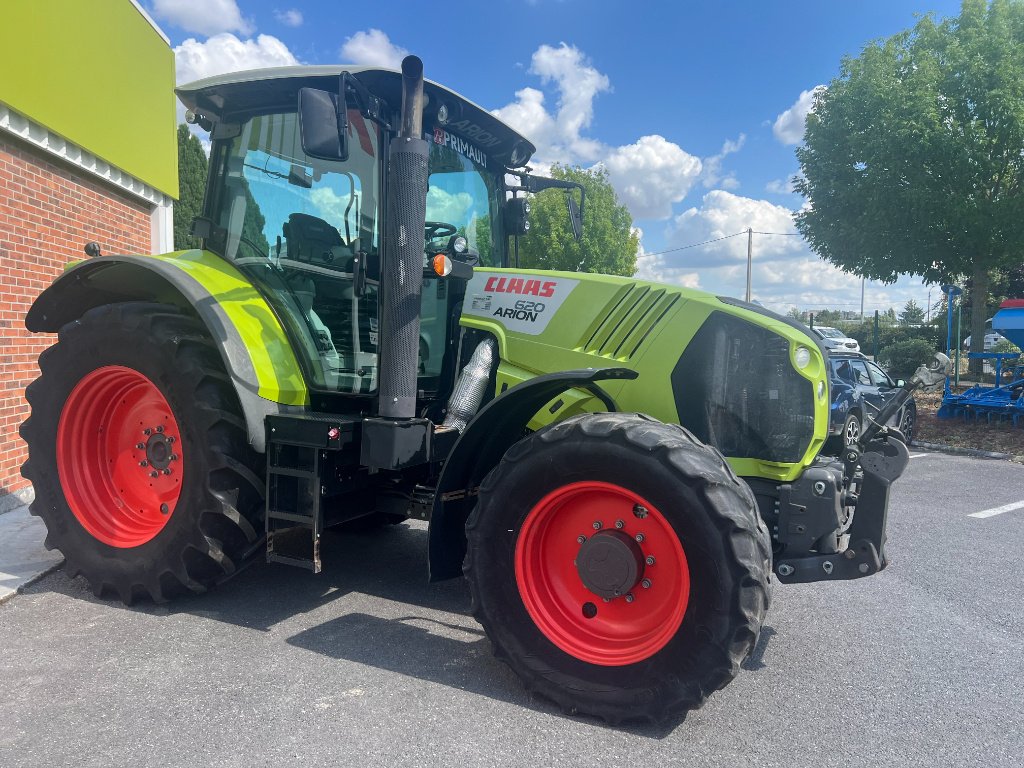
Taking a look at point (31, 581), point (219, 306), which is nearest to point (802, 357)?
point (219, 306)

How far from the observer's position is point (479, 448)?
323cm

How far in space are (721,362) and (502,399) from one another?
1004 millimetres

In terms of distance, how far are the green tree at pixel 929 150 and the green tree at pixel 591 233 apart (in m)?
5.68

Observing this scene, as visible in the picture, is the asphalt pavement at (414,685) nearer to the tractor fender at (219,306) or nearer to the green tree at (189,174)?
the tractor fender at (219,306)

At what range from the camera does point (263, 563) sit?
440 centimetres

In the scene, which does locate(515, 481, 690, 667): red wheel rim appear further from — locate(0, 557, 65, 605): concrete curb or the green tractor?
locate(0, 557, 65, 605): concrete curb

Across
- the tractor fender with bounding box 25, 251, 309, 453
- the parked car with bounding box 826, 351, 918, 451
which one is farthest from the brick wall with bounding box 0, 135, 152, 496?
the parked car with bounding box 826, 351, 918, 451

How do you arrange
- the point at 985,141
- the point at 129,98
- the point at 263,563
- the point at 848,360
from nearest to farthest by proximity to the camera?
1. the point at 263,563
2. the point at 129,98
3. the point at 848,360
4. the point at 985,141

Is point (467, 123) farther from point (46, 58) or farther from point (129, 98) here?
point (129, 98)

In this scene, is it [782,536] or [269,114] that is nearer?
[782,536]

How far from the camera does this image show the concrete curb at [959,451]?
969 cm

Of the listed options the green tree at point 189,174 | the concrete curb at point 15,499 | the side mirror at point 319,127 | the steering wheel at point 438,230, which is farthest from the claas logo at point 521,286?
the green tree at point 189,174

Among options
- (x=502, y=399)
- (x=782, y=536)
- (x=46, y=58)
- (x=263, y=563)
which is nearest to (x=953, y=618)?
(x=782, y=536)

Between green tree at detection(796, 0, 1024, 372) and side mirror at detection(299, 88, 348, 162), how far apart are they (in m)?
12.7
